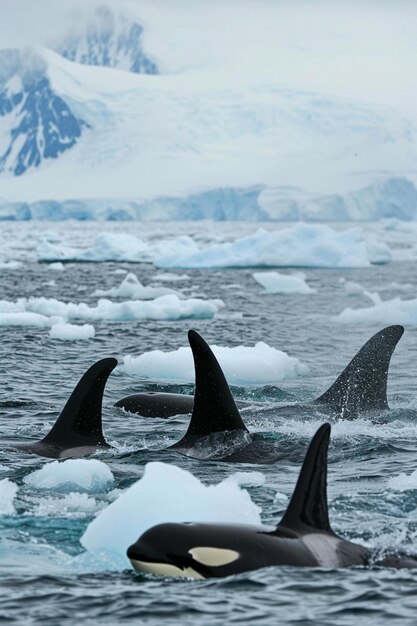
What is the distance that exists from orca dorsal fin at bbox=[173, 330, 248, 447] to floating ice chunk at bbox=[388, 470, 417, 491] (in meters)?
1.95

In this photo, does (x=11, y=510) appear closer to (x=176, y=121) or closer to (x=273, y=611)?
(x=273, y=611)

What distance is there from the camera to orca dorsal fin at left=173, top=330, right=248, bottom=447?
13.0 metres

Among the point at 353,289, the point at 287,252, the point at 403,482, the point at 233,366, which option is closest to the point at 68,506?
the point at 403,482

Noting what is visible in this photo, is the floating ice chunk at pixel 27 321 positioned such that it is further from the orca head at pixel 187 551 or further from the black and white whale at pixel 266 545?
the orca head at pixel 187 551

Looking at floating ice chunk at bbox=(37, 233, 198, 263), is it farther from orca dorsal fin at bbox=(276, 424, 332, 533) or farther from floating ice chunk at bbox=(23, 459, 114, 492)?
orca dorsal fin at bbox=(276, 424, 332, 533)

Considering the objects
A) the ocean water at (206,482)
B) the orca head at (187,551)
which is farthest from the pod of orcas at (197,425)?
the orca head at (187,551)

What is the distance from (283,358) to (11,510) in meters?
11.7

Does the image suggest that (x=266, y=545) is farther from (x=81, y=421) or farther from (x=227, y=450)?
(x=81, y=421)

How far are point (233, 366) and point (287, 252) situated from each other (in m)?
35.2

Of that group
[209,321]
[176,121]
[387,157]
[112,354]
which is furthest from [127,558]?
[176,121]

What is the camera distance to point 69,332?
91.6 ft

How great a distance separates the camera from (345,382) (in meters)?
16.3

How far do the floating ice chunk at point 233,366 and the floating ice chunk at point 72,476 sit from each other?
958 cm

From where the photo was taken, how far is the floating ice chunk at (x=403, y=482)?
12.0m
